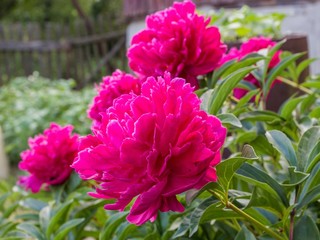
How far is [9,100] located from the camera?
20.2 ft

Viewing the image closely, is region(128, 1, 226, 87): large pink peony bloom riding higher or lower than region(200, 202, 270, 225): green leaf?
higher

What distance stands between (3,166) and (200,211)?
14.5 feet

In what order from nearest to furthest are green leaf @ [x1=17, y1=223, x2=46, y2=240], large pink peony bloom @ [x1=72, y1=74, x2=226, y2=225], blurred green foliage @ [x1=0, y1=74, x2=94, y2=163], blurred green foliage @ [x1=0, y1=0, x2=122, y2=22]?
1. large pink peony bloom @ [x1=72, y1=74, x2=226, y2=225]
2. green leaf @ [x1=17, y1=223, x2=46, y2=240]
3. blurred green foliage @ [x1=0, y1=74, x2=94, y2=163]
4. blurred green foliage @ [x1=0, y1=0, x2=122, y2=22]

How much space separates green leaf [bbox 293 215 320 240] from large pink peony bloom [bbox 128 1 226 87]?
0.97ft

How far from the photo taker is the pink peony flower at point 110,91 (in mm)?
941

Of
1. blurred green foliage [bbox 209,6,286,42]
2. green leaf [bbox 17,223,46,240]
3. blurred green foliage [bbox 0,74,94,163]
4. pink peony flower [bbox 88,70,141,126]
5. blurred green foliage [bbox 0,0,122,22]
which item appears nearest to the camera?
pink peony flower [bbox 88,70,141,126]

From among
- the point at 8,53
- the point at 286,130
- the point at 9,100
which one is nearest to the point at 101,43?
the point at 8,53

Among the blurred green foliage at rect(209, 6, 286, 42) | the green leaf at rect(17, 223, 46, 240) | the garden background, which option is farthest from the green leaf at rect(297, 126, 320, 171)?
the blurred green foliage at rect(209, 6, 286, 42)

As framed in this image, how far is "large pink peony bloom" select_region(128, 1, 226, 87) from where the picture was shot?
35.8 inches

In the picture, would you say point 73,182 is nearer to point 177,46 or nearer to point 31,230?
point 31,230

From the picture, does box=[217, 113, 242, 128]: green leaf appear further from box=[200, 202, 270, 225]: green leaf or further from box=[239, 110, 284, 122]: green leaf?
box=[239, 110, 284, 122]: green leaf

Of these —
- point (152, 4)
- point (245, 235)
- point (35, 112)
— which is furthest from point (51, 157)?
point (152, 4)

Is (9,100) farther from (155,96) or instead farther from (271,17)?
(155,96)

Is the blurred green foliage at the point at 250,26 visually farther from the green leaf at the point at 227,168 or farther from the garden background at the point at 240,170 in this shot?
the green leaf at the point at 227,168
